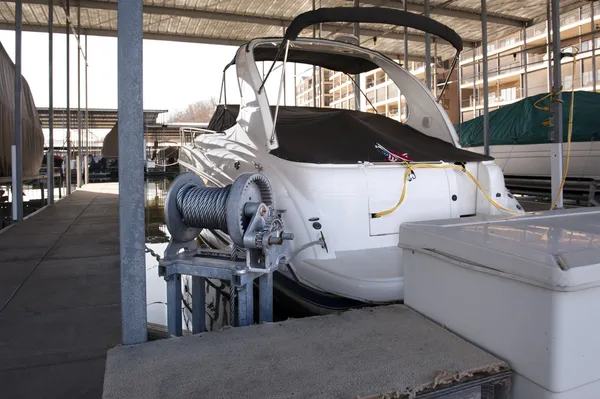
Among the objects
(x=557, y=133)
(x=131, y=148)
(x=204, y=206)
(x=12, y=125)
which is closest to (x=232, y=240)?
(x=204, y=206)

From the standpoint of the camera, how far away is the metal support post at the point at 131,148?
6.09 feet

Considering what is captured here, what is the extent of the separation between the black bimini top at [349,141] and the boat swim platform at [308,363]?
1.42m

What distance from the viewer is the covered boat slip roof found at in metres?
11.6

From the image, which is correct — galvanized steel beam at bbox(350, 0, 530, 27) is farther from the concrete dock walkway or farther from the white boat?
the concrete dock walkway

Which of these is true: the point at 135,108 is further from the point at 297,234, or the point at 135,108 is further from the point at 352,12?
the point at 352,12

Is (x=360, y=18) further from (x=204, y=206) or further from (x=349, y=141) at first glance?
(x=204, y=206)

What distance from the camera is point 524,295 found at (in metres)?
1.56

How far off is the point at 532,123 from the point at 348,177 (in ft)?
22.8

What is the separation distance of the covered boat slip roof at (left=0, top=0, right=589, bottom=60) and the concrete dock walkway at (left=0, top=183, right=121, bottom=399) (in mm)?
7218

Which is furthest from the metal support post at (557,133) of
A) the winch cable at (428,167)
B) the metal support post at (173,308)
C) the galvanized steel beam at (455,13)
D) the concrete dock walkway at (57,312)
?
the galvanized steel beam at (455,13)

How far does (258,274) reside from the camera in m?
2.58

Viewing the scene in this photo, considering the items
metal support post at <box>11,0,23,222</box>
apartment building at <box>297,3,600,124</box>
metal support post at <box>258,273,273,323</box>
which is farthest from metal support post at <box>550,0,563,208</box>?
apartment building at <box>297,3,600,124</box>

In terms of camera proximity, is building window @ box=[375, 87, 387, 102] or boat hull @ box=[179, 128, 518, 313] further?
building window @ box=[375, 87, 387, 102]

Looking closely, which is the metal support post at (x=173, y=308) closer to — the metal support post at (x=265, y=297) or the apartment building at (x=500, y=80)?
the metal support post at (x=265, y=297)
